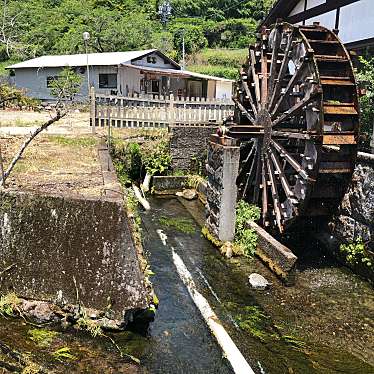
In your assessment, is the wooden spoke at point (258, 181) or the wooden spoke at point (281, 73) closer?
the wooden spoke at point (281, 73)

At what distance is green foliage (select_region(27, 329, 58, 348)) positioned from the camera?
4395 mm

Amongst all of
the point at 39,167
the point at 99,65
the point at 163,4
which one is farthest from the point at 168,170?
the point at 163,4

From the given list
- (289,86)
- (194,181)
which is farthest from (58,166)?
(194,181)

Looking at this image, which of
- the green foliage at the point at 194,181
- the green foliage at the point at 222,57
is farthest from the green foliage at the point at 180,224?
the green foliage at the point at 222,57

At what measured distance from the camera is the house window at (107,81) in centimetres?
2345

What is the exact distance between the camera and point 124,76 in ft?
76.8

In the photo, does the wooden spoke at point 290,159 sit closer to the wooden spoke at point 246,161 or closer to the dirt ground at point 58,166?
the wooden spoke at point 246,161

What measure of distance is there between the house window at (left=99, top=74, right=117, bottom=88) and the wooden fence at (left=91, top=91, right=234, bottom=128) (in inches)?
400

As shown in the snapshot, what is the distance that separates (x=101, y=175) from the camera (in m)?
6.65

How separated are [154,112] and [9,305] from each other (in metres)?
9.34

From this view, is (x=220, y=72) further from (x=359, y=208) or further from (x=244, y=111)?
(x=359, y=208)

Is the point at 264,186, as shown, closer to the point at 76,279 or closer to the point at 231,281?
the point at 231,281

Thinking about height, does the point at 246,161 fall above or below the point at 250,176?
above

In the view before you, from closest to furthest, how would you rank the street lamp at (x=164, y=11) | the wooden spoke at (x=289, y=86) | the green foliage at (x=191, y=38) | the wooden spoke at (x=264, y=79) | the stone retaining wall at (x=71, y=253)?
the stone retaining wall at (x=71, y=253)
the wooden spoke at (x=289, y=86)
the wooden spoke at (x=264, y=79)
the green foliage at (x=191, y=38)
the street lamp at (x=164, y=11)
